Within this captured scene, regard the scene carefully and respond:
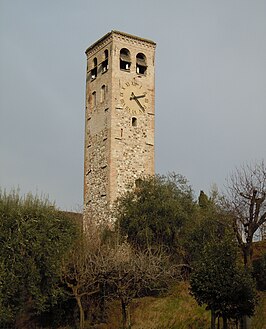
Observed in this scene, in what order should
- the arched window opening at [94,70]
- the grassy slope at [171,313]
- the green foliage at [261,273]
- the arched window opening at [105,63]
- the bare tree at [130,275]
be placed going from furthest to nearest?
1. the arched window opening at [94,70]
2. the arched window opening at [105,63]
3. the green foliage at [261,273]
4. the bare tree at [130,275]
5. the grassy slope at [171,313]

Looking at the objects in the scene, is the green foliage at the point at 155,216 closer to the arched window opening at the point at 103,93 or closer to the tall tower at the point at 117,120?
the tall tower at the point at 117,120

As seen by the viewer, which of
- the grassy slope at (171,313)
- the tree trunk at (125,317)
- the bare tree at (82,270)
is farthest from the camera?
the bare tree at (82,270)

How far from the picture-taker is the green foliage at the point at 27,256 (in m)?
23.9

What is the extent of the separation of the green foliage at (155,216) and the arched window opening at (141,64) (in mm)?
12358

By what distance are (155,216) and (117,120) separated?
33.5 feet

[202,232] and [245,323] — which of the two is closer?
[245,323]

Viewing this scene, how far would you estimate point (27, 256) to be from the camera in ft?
80.3

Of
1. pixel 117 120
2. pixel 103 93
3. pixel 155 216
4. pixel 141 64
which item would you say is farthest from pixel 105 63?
pixel 155 216

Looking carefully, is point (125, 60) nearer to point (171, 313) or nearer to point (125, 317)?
point (171, 313)

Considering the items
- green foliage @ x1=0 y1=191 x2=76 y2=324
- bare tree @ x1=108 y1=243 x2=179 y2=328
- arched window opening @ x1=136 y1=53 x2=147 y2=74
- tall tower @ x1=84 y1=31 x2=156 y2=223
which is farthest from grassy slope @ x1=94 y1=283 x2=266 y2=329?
arched window opening @ x1=136 y1=53 x2=147 y2=74

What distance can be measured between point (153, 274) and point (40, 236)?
18.3 ft

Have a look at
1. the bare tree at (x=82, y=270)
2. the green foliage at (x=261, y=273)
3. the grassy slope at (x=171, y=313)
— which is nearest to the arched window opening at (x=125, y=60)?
the bare tree at (x=82, y=270)

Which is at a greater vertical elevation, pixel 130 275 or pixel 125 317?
pixel 130 275

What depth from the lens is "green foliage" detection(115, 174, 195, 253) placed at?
30688mm
